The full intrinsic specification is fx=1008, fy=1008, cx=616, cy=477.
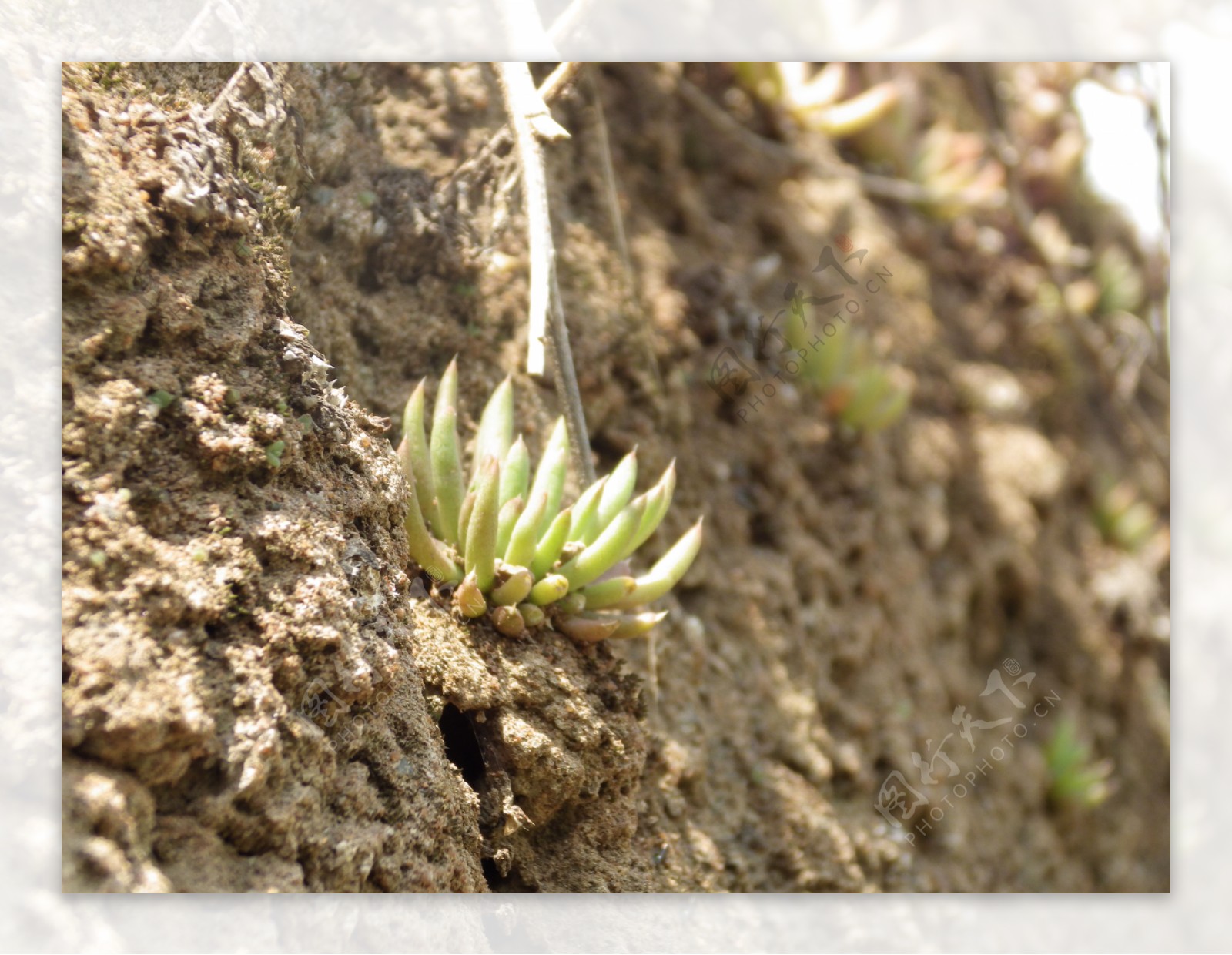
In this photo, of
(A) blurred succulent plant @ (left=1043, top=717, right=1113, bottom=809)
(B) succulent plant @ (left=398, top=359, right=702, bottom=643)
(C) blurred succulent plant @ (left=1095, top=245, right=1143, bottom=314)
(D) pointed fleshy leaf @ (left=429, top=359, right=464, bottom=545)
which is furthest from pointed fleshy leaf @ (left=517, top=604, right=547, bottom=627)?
(C) blurred succulent plant @ (left=1095, top=245, right=1143, bottom=314)

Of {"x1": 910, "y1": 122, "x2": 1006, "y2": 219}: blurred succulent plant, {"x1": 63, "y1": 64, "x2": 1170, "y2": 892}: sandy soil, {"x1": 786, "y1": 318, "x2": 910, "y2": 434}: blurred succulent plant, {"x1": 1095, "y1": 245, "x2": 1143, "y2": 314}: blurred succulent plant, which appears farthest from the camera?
{"x1": 1095, "y1": 245, "x2": 1143, "y2": 314}: blurred succulent plant

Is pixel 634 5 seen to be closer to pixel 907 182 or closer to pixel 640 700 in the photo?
pixel 907 182

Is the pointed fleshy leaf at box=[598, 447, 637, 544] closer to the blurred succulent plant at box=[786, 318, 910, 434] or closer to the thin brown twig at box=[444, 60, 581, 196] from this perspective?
the thin brown twig at box=[444, 60, 581, 196]

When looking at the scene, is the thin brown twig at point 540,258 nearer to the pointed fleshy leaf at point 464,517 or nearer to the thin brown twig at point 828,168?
the pointed fleshy leaf at point 464,517

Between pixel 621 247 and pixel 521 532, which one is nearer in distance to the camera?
pixel 521 532

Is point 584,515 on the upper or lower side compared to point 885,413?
lower

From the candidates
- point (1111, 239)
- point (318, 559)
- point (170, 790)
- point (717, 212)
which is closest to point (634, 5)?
point (717, 212)

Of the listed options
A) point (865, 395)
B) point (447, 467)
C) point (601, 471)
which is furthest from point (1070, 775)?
point (447, 467)

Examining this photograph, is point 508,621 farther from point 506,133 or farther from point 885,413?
point 885,413
